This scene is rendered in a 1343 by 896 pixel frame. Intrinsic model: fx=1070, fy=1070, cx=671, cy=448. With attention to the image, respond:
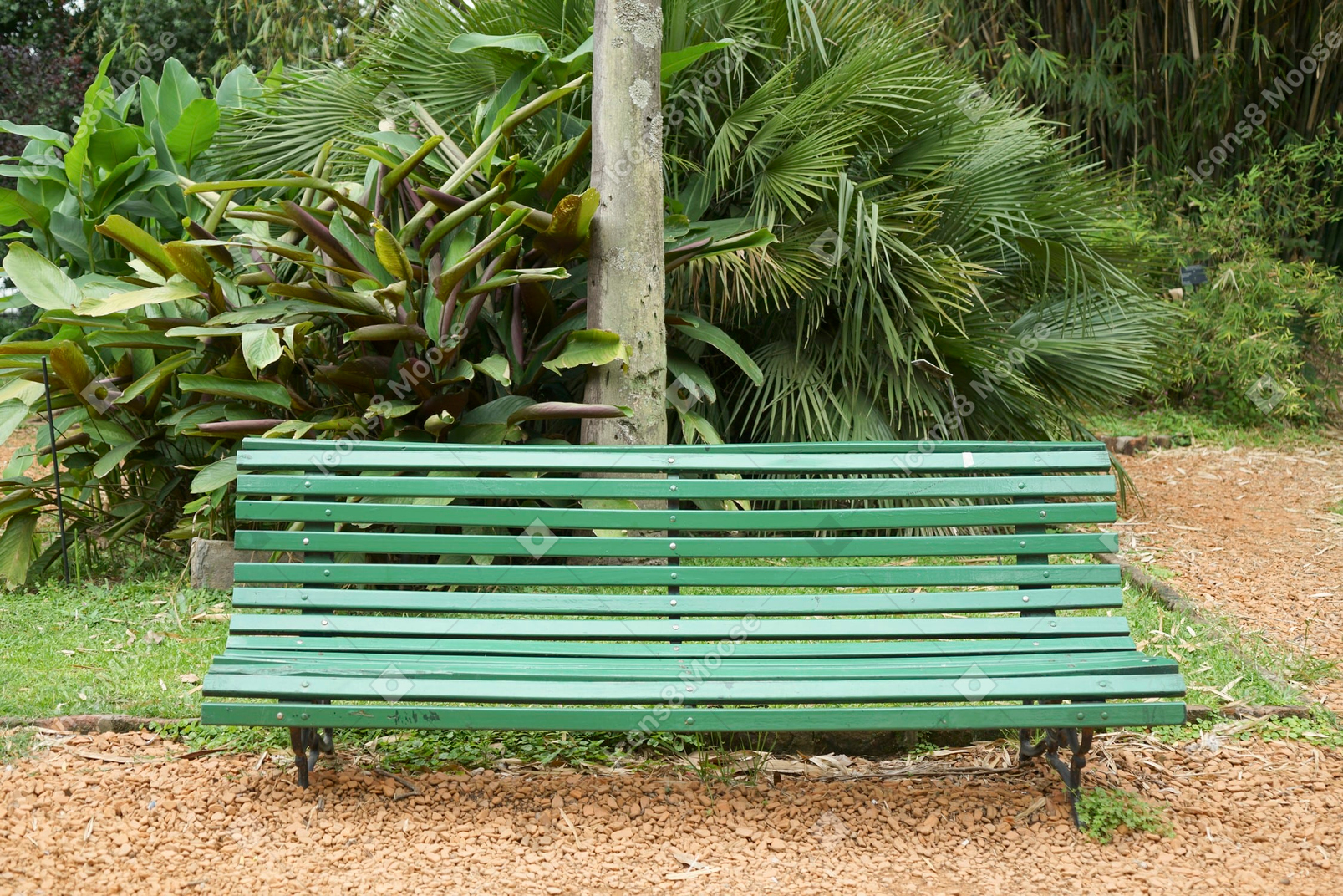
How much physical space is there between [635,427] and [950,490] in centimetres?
160

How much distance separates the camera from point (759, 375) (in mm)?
4285

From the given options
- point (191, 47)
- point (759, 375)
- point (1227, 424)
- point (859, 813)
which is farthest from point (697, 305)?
point (191, 47)

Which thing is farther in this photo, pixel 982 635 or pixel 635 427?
pixel 635 427

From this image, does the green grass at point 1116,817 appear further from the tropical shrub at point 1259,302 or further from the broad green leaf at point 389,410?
the tropical shrub at point 1259,302

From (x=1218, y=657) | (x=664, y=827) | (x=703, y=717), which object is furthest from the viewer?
(x=1218, y=657)

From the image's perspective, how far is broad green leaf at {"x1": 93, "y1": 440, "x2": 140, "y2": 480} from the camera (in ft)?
13.3

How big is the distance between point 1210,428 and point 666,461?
6956 millimetres

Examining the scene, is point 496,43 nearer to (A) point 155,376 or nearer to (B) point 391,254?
(B) point 391,254

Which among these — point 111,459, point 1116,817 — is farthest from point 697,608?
point 111,459

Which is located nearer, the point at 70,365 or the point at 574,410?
the point at 574,410

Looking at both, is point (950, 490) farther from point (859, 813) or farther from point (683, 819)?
point (683, 819)

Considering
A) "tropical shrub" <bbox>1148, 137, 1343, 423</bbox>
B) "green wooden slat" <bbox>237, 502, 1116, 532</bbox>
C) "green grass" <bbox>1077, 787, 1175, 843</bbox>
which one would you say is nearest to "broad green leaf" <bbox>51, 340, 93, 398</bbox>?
"green wooden slat" <bbox>237, 502, 1116, 532</bbox>

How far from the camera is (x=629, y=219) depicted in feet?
12.9

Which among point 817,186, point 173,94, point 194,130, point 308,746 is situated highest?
point 173,94
